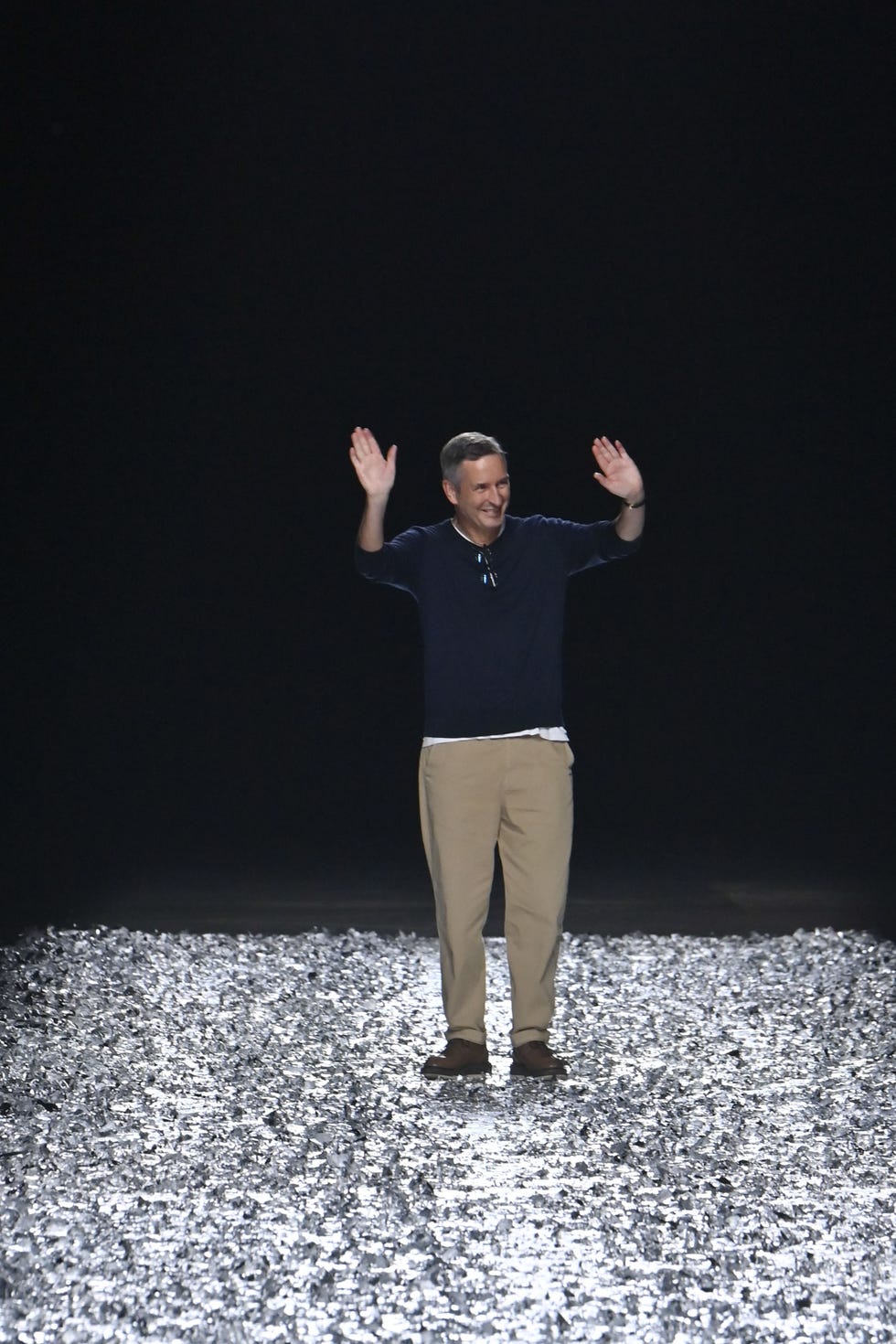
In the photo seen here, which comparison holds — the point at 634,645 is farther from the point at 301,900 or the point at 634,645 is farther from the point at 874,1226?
the point at 874,1226

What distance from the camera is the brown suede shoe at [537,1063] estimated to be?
3.70 meters

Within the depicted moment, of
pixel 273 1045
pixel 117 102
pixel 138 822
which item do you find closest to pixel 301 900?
pixel 138 822

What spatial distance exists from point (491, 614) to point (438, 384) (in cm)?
216

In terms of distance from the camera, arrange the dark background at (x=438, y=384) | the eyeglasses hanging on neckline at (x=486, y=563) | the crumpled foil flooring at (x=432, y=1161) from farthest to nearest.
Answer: the dark background at (x=438, y=384) < the eyeglasses hanging on neckline at (x=486, y=563) < the crumpled foil flooring at (x=432, y=1161)

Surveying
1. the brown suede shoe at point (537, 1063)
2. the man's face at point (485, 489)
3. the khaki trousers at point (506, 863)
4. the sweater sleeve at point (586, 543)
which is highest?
the man's face at point (485, 489)

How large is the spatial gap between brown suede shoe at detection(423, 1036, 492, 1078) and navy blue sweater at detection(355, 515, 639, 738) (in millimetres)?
641

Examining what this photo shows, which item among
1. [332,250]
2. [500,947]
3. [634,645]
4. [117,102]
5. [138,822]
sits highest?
[117,102]

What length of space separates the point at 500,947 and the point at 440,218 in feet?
7.63

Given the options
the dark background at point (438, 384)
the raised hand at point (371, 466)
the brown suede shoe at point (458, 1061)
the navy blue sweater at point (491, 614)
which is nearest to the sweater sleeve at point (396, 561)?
the navy blue sweater at point (491, 614)

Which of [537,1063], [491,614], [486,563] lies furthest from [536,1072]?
[486,563]

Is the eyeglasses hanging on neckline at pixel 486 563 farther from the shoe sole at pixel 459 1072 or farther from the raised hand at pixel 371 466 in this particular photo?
the shoe sole at pixel 459 1072

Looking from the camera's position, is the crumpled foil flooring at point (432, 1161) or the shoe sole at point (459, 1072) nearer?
the crumpled foil flooring at point (432, 1161)

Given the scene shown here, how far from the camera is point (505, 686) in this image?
12.1 ft

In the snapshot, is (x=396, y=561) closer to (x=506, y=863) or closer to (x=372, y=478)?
(x=372, y=478)
